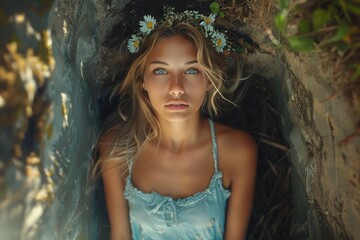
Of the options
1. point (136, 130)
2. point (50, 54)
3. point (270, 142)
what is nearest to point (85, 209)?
point (136, 130)

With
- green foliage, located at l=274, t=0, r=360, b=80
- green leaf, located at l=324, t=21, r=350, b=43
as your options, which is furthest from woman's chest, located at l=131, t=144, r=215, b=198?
green leaf, located at l=324, t=21, r=350, b=43

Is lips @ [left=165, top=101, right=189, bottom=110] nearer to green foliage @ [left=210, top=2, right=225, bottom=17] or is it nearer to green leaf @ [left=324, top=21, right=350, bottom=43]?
green foliage @ [left=210, top=2, right=225, bottom=17]

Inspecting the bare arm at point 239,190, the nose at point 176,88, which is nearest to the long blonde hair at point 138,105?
the nose at point 176,88

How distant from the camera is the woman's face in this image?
206cm

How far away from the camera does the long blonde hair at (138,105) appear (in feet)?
7.07

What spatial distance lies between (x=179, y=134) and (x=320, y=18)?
1.07 m

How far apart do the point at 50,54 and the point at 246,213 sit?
122 centimetres

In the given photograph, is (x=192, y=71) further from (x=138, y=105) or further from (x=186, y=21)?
(x=138, y=105)

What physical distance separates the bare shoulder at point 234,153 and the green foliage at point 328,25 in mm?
905

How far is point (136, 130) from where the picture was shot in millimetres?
2379

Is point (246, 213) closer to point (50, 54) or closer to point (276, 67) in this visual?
point (276, 67)

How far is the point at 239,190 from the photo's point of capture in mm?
2318

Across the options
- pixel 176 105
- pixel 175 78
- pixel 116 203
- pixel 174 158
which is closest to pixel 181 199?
pixel 174 158

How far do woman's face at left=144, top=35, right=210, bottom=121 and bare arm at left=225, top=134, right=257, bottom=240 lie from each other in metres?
0.37
